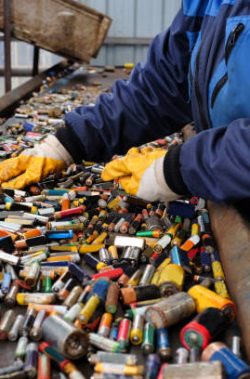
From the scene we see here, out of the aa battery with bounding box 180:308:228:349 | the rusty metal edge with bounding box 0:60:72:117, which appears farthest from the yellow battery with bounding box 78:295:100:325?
the rusty metal edge with bounding box 0:60:72:117

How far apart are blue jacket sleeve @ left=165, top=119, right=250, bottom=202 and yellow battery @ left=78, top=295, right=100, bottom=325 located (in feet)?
1.55

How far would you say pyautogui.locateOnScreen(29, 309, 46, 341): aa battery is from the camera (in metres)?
1.21

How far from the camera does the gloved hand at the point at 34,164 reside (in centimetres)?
216

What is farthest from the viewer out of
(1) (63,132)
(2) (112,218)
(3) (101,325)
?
(1) (63,132)

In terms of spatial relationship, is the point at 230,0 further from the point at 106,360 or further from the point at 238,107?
the point at 106,360

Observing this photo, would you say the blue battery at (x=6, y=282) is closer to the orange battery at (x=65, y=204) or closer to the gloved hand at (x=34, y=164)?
the orange battery at (x=65, y=204)

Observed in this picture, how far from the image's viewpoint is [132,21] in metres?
7.46

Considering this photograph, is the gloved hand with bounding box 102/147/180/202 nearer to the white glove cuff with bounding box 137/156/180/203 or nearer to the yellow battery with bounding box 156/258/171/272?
the white glove cuff with bounding box 137/156/180/203

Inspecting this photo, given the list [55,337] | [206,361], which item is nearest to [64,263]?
[55,337]

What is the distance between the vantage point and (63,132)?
2.20m

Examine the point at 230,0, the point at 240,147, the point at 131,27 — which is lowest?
the point at 131,27

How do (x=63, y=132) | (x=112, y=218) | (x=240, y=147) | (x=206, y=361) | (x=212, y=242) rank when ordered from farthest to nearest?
(x=63, y=132) < (x=112, y=218) < (x=212, y=242) < (x=240, y=147) < (x=206, y=361)

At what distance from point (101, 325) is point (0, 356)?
0.25 m

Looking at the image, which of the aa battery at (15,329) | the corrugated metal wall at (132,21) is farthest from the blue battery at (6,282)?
the corrugated metal wall at (132,21)
